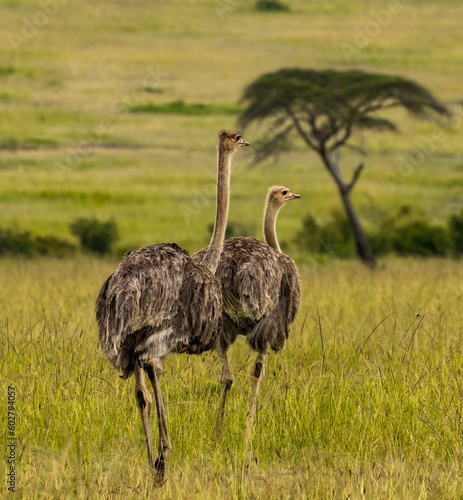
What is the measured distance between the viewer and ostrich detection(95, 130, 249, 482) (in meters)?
5.50

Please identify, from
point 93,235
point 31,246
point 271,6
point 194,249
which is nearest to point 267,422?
point 31,246

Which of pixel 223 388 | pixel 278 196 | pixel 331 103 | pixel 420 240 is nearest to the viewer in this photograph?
pixel 223 388

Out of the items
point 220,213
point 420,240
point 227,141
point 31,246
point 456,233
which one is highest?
point 227,141

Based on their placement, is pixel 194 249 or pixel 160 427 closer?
pixel 160 427

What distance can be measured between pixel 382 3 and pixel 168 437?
188 feet

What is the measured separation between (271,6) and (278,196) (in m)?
53.1

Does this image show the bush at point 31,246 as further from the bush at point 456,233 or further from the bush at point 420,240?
the bush at point 456,233

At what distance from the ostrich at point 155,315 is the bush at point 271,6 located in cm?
5545

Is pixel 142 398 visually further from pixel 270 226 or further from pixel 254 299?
pixel 270 226

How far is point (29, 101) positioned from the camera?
4716 cm

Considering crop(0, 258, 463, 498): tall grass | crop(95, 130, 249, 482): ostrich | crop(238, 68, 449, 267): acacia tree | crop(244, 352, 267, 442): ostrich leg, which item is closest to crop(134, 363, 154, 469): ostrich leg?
crop(95, 130, 249, 482): ostrich

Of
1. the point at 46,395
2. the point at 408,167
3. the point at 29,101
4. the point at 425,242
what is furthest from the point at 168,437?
the point at 29,101

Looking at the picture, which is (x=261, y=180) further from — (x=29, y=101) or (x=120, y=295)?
(x=120, y=295)

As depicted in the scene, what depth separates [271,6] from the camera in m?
60.4
